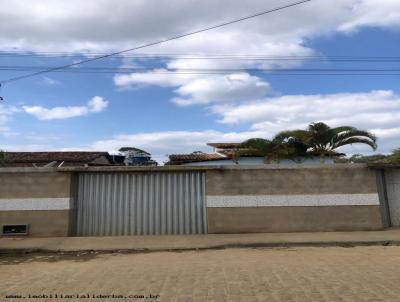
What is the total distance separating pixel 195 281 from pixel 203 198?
6052 millimetres

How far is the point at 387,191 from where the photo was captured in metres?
13.3

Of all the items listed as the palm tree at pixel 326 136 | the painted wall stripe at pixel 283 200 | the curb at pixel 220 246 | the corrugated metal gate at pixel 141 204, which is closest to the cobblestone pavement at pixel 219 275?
the curb at pixel 220 246

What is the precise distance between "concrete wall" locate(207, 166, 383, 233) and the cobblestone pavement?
250 cm

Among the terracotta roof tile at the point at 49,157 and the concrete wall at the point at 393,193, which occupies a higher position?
the terracotta roof tile at the point at 49,157

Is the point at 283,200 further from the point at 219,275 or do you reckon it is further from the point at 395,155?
the point at 395,155

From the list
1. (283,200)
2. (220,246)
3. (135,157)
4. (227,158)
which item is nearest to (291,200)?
(283,200)

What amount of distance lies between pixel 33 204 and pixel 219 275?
7542mm

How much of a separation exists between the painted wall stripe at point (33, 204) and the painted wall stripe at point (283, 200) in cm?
451

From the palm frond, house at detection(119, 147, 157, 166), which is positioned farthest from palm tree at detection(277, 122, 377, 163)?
house at detection(119, 147, 157, 166)

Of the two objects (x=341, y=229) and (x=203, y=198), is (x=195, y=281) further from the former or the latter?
(x=341, y=229)

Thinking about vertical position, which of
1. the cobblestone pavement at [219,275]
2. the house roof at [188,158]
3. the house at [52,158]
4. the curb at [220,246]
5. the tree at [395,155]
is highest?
the house at [52,158]

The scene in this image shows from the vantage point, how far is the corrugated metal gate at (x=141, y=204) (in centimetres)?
1231

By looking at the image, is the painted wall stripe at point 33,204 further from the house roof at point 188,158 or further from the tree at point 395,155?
the tree at point 395,155

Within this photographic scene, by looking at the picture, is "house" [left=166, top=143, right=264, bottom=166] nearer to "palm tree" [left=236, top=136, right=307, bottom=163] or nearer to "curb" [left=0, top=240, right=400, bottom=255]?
"palm tree" [left=236, top=136, right=307, bottom=163]
